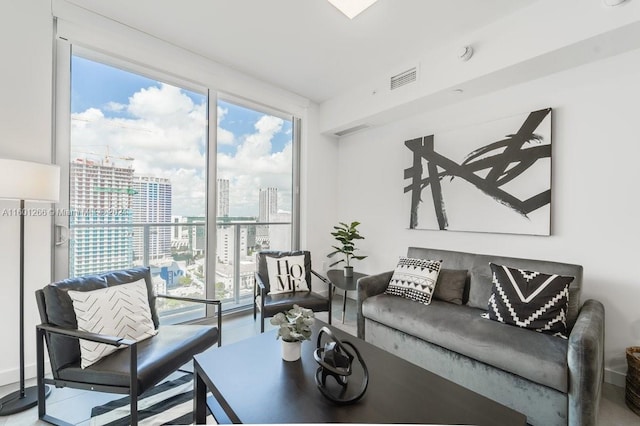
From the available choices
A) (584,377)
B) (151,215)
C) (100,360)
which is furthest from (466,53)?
(100,360)

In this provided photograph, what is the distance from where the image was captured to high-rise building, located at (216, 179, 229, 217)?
128 inches

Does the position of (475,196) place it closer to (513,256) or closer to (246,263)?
(513,256)

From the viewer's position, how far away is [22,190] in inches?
66.3

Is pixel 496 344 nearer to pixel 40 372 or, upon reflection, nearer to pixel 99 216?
pixel 40 372

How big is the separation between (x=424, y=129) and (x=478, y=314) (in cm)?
209

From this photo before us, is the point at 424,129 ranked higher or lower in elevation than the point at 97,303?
higher

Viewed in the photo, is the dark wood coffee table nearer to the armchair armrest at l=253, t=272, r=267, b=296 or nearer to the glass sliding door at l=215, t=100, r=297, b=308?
the armchair armrest at l=253, t=272, r=267, b=296

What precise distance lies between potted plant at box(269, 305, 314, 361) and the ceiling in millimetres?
2329

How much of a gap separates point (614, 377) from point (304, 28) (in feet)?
12.3

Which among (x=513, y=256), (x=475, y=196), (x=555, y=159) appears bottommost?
(x=513, y=256)

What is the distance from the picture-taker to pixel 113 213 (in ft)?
8.49

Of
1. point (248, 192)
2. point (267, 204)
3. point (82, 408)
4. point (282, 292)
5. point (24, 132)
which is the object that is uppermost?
point (24, 132)

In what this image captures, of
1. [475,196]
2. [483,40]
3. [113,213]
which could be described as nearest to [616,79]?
[483,40]

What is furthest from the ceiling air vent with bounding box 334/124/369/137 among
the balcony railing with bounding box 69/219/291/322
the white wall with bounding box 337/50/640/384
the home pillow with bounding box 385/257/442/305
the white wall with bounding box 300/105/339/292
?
the home pillow with bounding box 385/257/442/305
